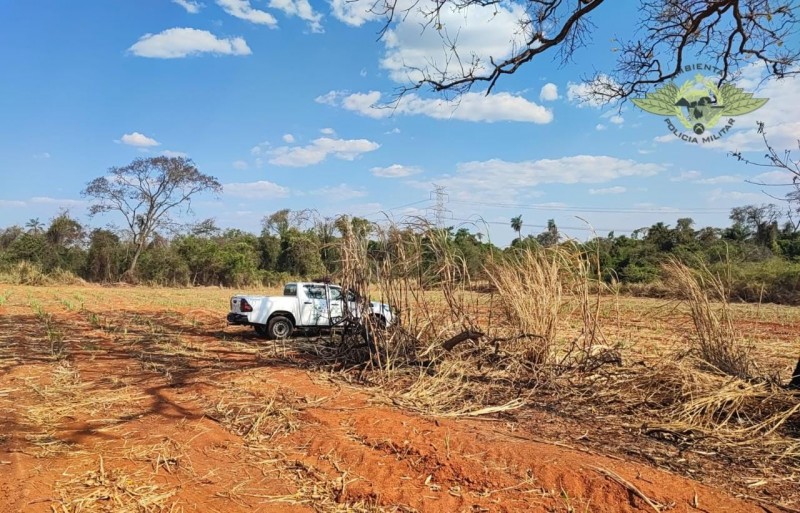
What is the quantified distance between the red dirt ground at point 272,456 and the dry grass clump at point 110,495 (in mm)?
12

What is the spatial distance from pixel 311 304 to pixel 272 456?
28.6 ft

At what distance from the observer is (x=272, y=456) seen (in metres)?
4.73

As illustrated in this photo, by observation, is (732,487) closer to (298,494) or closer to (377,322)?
(298,494)

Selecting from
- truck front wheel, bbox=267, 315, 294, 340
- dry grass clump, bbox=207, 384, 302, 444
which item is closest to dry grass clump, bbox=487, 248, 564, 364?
dry grass clump, bbox=207, 384, 302, 444

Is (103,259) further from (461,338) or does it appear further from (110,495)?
(110,495)

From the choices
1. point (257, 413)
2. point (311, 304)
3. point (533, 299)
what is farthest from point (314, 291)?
point (257, 413)

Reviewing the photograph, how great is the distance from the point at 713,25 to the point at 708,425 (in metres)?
6.00

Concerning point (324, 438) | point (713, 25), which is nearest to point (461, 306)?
point (324, 438)

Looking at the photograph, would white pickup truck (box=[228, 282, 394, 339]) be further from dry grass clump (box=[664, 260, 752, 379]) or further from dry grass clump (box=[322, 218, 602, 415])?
dry grass clump (box=[664, 260, 752, 379])

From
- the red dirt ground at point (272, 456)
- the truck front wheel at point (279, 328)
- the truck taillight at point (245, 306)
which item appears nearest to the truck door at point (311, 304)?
the truck front wheel at point (279, 328)

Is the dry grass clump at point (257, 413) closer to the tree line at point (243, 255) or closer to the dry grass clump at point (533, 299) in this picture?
the dry grass clump at point (533, 299)

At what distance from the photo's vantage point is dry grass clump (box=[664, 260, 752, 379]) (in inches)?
253

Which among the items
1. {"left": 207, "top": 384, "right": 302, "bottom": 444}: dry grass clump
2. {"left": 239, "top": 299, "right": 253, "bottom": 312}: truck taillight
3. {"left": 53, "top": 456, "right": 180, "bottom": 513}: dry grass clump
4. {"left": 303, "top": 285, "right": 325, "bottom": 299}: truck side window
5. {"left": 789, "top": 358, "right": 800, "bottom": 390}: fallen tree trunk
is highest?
{"left": 303, "top": 285, "right": 325, "bottom": 299}: truck side window

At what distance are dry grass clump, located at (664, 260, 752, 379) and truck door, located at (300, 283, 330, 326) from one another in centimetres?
836
